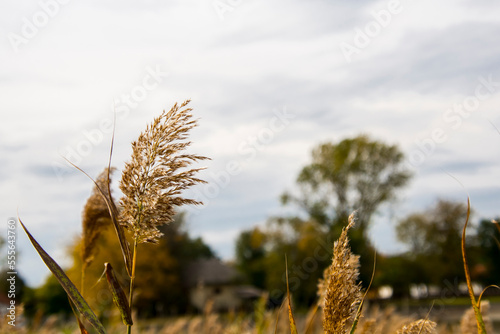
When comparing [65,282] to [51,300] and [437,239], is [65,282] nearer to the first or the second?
[51,300]

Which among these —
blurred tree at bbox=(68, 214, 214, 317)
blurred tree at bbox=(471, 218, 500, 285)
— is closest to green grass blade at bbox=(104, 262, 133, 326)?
blurred tree at bbox=(68, 214, 214, 317)

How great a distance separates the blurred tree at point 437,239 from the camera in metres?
54.3

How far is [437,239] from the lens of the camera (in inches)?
2222

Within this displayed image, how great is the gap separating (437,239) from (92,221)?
191ft

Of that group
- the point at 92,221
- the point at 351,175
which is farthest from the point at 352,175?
the point at 92,221

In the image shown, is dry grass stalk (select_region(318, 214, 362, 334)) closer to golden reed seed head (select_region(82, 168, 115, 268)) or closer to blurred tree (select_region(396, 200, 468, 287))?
golden reed seed head (select_region(82, 168, 115, 268))

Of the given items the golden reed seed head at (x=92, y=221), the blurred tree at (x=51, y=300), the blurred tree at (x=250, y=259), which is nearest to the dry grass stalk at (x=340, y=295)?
the golden reed seed head at (x=92, y=221)

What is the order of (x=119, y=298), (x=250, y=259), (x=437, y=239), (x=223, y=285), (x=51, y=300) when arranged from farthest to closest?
(x=250, y=259)
(x=223, y=285)
(x=437, y=239)
(x=51, y=300)
(x=119, y=298)

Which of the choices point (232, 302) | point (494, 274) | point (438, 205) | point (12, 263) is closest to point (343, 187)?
point (438, 205)

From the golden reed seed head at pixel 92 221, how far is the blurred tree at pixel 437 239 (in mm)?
54748

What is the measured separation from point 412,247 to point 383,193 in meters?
9.26

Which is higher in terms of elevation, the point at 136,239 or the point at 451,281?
the point at 136,239

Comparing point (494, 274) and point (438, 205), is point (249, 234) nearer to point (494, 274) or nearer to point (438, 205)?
point (438, 205)

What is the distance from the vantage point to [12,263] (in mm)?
5664
